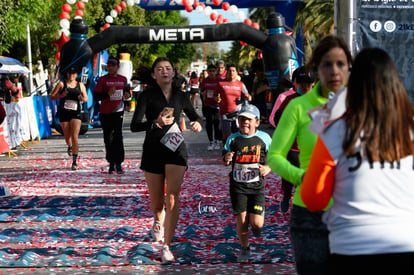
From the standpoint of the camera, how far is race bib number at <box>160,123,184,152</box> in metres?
6.38

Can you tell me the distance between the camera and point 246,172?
6328 mm

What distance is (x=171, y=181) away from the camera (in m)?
6.36

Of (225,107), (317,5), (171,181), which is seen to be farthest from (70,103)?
(317,5)

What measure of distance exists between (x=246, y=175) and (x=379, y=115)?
3.76 m

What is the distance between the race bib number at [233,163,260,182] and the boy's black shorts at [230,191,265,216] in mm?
138

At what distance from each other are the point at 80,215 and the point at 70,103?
4.61 meters

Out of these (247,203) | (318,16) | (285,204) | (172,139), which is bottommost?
(285,204)

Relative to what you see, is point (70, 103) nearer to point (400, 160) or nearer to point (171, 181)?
point (171, 181)

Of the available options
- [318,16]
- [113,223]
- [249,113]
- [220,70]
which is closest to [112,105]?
[220,70]

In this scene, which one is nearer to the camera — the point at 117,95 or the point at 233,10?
the point at 117,95

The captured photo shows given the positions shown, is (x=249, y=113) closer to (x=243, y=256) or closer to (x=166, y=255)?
(x=243, y=256)

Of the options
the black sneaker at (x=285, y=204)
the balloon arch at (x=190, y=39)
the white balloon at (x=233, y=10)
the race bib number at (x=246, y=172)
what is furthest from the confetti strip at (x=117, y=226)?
the white balloon at (x=233, y=10)

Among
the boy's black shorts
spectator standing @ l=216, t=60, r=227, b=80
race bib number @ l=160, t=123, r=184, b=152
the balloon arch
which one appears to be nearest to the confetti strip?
the boy's black shorts

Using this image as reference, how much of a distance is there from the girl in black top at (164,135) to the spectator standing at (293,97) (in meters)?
1.25
